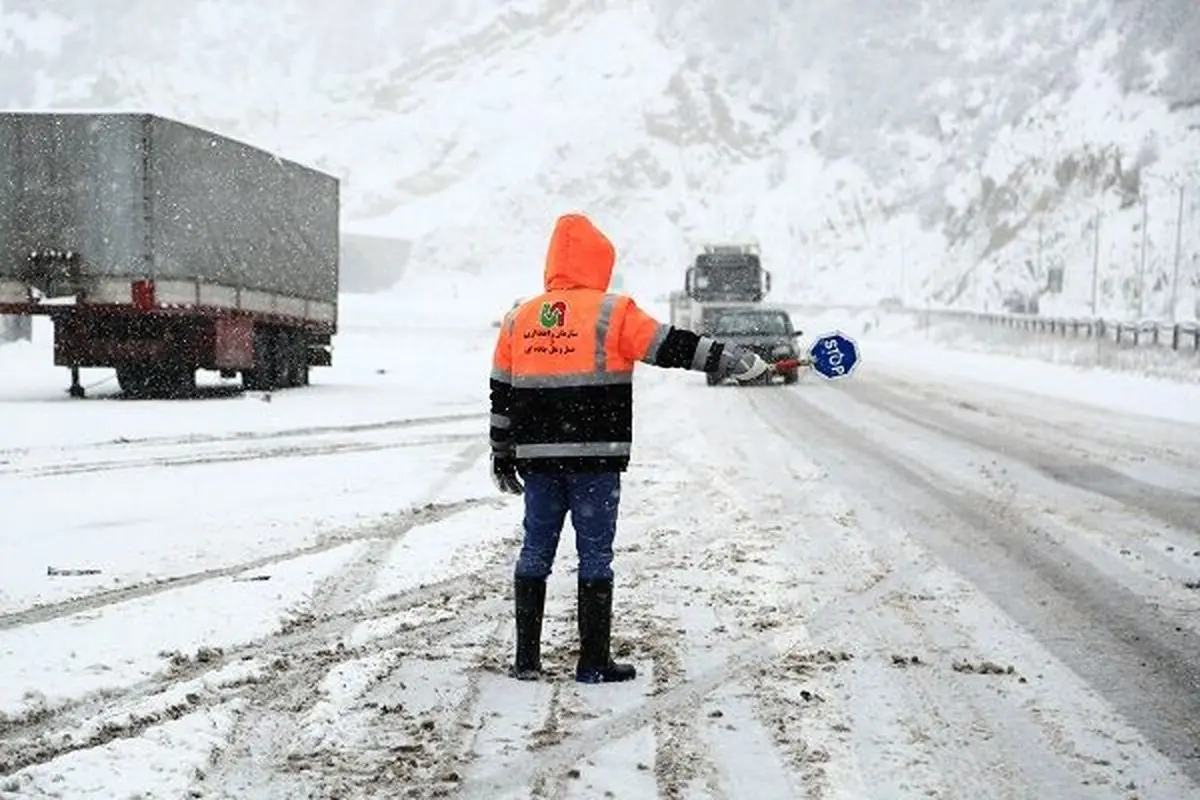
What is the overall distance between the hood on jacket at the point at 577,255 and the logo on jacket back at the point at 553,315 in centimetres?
8

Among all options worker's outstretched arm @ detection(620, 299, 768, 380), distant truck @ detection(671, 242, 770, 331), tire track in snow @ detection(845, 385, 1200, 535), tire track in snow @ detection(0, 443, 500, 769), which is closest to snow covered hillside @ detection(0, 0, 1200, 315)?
distant truck @ detection(671, 242, 770, 331)

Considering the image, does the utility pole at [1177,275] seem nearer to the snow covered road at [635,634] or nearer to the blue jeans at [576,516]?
the snow covered road at [635,634]

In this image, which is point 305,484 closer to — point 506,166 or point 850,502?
point 850,502

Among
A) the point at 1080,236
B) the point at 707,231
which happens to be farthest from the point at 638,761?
the point at 707,231

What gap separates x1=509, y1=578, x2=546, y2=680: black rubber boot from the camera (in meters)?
4.93

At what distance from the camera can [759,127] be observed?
138750 millimetres

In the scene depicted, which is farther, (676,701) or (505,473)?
(505,473)

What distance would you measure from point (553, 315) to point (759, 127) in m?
139

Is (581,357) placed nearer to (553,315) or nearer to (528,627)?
(553,315)

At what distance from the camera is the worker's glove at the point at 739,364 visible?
4.91 metres

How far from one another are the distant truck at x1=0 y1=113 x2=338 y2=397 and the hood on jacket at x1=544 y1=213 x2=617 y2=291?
44.3ft

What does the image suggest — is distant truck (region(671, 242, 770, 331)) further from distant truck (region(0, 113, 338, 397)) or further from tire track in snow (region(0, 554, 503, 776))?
tire track in snow (region(0, 554, 503, 776))

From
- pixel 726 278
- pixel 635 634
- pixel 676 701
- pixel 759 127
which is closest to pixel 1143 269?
pixel 726 278

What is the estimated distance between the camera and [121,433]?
13766 millimetres
